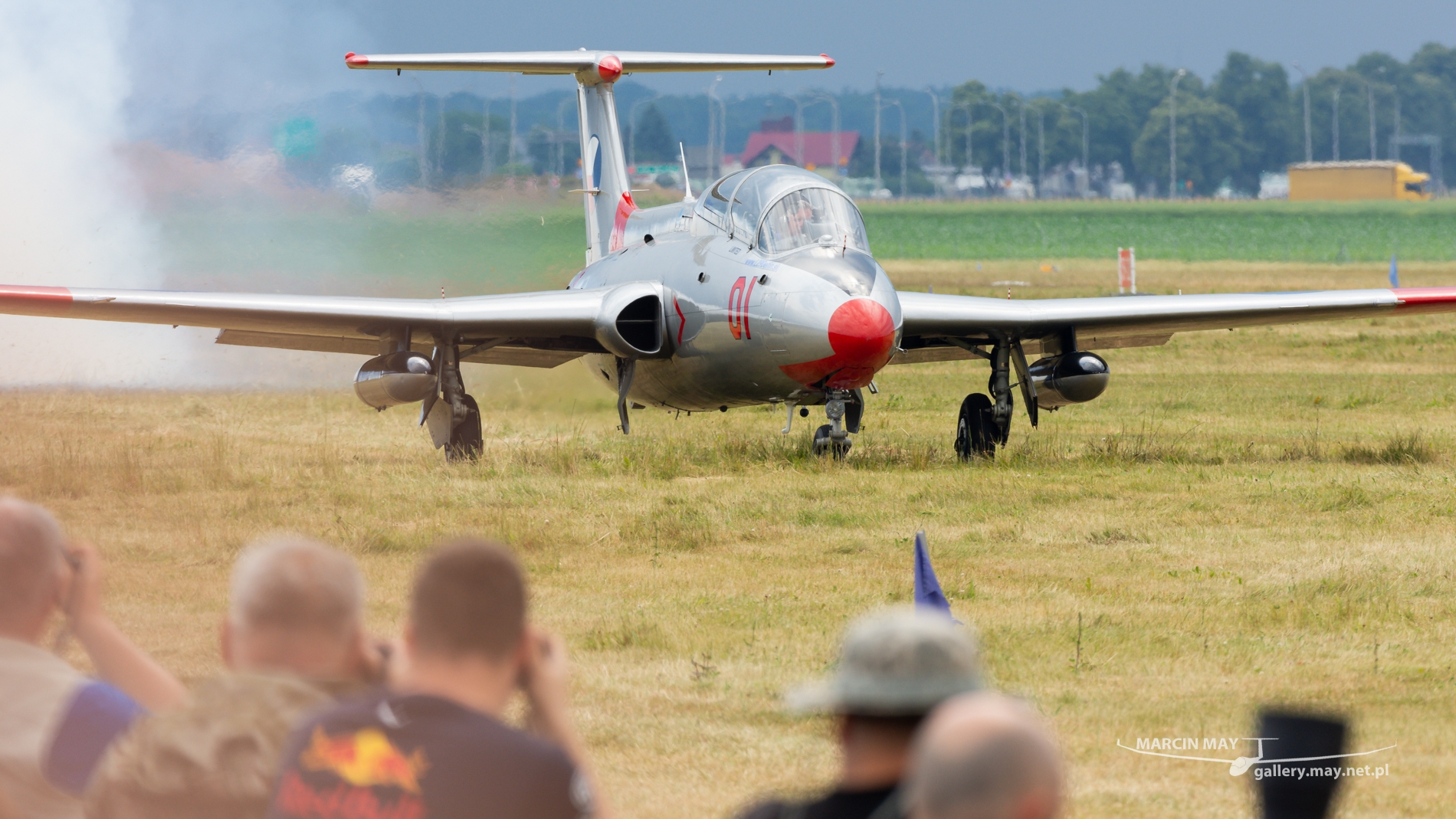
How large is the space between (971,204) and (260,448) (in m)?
127

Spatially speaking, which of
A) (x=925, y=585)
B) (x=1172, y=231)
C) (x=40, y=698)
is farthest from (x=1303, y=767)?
(x=1172, y=231)

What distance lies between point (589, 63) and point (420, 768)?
66.3 ft

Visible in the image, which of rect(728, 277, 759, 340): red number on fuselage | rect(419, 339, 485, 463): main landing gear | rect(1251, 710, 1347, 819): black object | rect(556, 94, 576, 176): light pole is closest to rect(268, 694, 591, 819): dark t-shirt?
rect(1251, 710, 1347, 819): black object

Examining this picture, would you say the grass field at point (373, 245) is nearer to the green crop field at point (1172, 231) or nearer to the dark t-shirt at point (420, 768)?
the dark t-shirt at point (420, 768)

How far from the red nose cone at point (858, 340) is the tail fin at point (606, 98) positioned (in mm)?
6423

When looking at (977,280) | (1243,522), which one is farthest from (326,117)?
(977,280)

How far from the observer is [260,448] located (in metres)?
19.9

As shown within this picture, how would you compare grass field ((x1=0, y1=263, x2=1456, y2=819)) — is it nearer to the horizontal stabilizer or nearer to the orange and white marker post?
the horizontal stabilizer

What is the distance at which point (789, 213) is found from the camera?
1747 centimetres

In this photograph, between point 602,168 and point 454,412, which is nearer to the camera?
point 454,412

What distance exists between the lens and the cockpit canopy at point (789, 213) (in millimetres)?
17297

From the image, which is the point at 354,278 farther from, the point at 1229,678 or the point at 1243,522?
the point at 1229,678

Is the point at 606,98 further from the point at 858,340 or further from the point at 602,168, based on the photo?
the point at 858,340

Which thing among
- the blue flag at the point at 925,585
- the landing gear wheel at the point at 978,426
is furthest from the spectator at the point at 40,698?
the landing gear wheel at the point at 978,426
